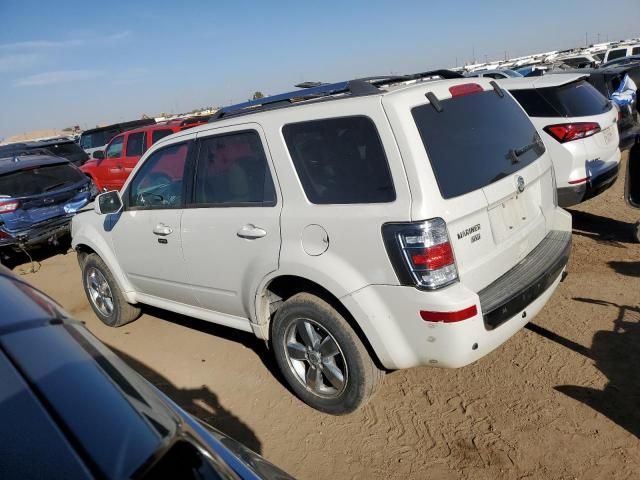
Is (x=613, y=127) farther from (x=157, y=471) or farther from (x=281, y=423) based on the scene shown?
(x=157, y=471)

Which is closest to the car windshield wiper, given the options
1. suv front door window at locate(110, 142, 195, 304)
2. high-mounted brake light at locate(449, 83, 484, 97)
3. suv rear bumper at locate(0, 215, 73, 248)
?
high-mounted brake light at locate(449, 83, 484, 97)

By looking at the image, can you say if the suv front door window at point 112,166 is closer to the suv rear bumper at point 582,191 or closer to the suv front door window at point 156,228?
the suv front door window at point 156,228

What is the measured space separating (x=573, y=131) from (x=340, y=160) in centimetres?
405

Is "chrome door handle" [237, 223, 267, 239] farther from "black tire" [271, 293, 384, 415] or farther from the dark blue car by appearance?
the dark blue car

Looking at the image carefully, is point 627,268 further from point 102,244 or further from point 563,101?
point 102,244

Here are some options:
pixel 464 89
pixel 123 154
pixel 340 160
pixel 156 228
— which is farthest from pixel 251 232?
pixel 123 154

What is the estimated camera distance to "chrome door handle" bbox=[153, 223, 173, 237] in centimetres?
389

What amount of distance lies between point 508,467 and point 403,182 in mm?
1593

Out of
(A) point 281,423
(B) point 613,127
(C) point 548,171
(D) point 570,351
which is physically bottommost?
(D) point 570,351

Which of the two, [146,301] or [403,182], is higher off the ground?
[403,182]

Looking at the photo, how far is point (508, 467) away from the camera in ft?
8.68

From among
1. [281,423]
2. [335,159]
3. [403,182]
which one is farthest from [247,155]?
[281,423]

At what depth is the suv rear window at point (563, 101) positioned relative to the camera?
595 centimetres

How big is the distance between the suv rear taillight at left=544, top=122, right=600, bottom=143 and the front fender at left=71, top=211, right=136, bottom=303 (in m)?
4.93
